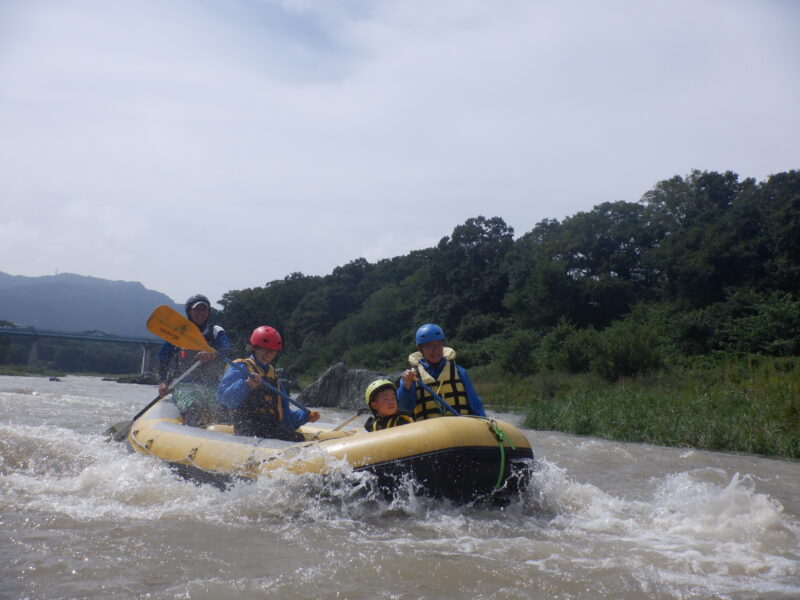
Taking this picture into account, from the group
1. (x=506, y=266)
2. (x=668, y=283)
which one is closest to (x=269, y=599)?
(x=668, y=283)

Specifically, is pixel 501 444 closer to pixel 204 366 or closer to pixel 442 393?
pixel 442 393

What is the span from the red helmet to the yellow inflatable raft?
0.87 metres

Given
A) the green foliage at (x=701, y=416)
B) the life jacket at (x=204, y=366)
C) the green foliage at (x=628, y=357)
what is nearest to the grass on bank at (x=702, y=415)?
the green foliage at (x=701, y=416)

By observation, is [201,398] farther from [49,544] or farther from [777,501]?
[777,501]

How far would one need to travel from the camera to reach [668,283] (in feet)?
85.9

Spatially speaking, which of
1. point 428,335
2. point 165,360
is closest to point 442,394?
point 428,335

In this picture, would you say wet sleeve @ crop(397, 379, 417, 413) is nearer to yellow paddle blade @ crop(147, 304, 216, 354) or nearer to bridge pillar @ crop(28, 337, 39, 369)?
yellow paddle blade @ crop(147, 304, 216, 354)

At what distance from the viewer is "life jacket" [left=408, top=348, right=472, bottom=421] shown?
4789 mm

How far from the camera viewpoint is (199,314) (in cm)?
604

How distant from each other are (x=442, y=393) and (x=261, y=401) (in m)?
1.40

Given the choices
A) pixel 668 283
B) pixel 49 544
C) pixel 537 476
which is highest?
pixel 668 283

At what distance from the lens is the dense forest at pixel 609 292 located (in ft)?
63.2

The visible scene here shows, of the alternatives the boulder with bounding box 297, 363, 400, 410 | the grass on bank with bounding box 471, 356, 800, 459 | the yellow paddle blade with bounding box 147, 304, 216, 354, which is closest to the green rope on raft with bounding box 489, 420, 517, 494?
the yellow paddle blade with bounding box 147, 304, 216, 354

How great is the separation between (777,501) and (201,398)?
184 inches
